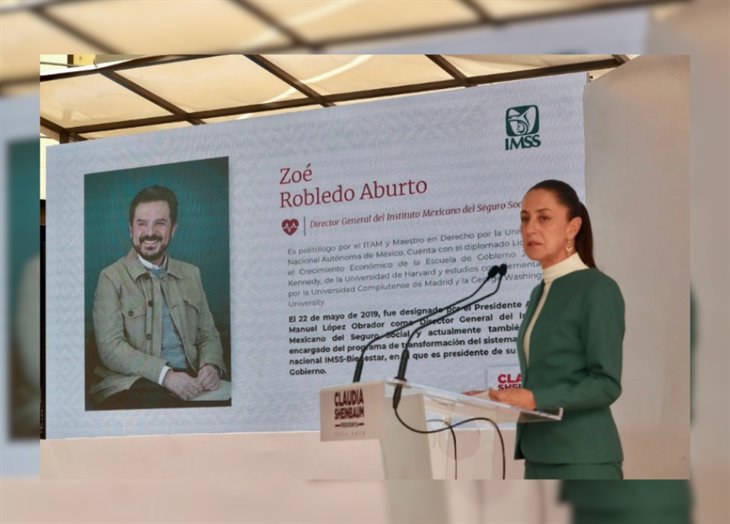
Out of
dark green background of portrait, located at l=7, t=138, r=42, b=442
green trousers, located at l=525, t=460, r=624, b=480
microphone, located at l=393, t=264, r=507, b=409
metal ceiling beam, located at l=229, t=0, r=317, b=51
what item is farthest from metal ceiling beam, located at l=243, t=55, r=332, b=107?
green trousers, located at l=525, t=460, r=624, b=480

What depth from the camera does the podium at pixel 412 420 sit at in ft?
13.9

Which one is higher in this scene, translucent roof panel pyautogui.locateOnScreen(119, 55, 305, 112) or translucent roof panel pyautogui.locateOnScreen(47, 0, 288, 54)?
translucent roof panel pyautogui.locateOnScreen(47, 0, 288, 54)

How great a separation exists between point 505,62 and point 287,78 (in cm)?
91

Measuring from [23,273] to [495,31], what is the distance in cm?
230

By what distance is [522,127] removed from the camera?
4.62 m

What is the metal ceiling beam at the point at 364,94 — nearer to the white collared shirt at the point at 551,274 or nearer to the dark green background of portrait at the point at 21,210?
the dark green background of portrait at the point at 21,210

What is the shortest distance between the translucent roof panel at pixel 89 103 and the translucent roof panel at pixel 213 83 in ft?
0.28

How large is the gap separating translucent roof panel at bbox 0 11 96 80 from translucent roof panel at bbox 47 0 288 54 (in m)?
0.08

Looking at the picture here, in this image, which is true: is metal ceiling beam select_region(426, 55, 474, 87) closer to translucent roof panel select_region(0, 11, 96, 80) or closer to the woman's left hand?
the woman's left hand

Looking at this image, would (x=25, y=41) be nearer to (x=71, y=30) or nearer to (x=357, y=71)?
(x=71, y=30)

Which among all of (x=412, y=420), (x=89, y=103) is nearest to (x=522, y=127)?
(x=412, y=420)

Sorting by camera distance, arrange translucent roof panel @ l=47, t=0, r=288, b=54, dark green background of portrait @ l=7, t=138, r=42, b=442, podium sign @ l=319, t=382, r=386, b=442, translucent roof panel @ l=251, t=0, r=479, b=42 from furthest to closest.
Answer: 1. dark green background of portrait @ l=7, t=138, r=42, b=442
2. translucent roof panel @ l=47, t=0, r=288, b=54
3. translucent roof panel @ l=251, t=0, r=479, b=42
4. podium sign @ l=319, t=382, r=386, b=442

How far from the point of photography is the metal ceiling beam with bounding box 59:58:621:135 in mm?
4586

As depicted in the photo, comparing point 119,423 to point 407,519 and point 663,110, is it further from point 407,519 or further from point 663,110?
point 663,110
